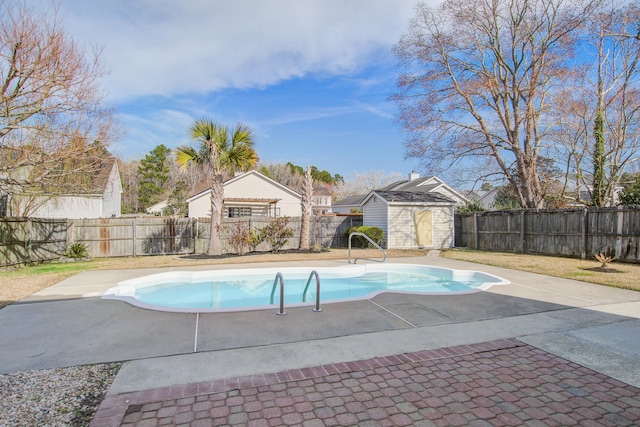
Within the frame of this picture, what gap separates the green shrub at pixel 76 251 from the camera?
13.6m

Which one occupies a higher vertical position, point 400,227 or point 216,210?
point 216,210

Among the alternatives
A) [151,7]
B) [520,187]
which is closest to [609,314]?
[151,7]

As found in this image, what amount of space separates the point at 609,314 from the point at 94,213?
20942mm

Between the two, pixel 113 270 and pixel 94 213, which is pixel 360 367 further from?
pixel 94 213

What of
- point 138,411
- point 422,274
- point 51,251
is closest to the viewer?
point 138,411

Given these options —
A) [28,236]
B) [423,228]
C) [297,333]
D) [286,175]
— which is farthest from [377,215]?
[286,175]

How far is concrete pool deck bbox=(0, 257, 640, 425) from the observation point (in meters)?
A: 3.60

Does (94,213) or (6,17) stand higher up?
(6,17)

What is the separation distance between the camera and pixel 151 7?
1006 cm

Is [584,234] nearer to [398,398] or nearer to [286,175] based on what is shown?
[398,398]

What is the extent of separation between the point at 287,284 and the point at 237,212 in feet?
60.2

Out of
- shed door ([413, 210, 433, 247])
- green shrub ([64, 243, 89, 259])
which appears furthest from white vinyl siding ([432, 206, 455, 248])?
green shrub ([64, 243, 89, 259])

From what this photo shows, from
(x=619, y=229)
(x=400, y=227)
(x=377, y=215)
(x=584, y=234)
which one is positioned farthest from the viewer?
(x=377, y=215)

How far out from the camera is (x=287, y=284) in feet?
32.1
